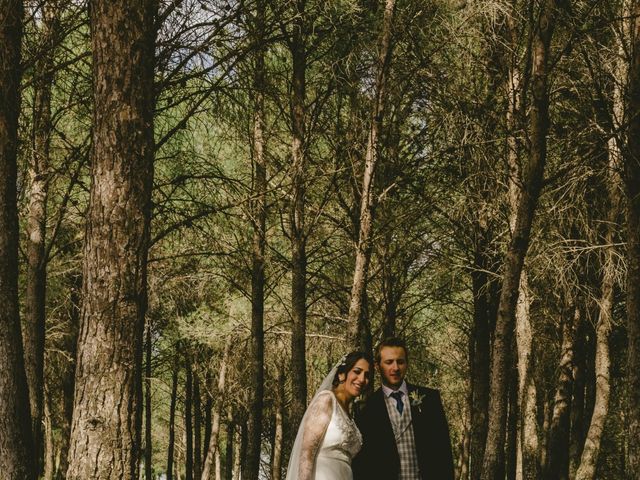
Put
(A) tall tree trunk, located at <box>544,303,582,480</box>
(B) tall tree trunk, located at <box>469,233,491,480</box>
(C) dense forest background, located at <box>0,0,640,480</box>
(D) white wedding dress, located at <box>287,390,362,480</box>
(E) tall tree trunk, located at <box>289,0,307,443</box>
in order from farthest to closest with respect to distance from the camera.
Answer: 1. (A) tall tree trunk, located at <box>544,303,582,480</box>
2. (B) tall tree trunk, located at <box>469,233,491,480</box>
3. (E) tall tree trunk, located at <box>289,0,307,443</box>
4. (C) dense forest background, located at <box>0,0,640,480</box>
5. (D) white wedding dress, located at <box>287,390,362,480</box>

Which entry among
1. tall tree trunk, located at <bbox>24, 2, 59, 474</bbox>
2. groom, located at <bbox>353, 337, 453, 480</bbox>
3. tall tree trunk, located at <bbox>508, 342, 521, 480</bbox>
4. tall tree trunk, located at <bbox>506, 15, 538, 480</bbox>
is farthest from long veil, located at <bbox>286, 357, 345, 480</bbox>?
tall tree trunk, located at <bbox>508, 342, 521, 480</bbox>

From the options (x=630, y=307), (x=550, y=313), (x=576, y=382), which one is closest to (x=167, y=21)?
(x=630, y=307)

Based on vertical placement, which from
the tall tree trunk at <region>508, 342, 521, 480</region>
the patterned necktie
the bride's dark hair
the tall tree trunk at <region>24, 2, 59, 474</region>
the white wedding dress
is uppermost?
the tall tree trunk at <region>24, 2, 59, 474</region>

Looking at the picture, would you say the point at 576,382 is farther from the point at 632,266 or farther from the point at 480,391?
the point at 632,266

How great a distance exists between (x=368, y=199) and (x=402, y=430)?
4.73 m

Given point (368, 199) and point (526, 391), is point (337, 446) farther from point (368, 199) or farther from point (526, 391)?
point (526, 391)

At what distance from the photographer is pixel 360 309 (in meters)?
9.91

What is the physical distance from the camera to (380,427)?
18.5 feet

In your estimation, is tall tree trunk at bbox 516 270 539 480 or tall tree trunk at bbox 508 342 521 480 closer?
tall tree trunk at bbox 516 270 539 480

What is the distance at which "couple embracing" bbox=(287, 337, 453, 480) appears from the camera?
544cm

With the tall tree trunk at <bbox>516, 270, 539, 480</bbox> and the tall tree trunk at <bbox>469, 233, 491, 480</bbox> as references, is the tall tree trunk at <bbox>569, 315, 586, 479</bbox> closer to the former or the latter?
the tall tree trunk at <bbox>469, 233, 491, 480</bbox>

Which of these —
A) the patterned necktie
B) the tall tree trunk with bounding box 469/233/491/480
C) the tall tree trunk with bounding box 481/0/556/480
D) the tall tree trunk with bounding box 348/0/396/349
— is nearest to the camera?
the patterned necktie

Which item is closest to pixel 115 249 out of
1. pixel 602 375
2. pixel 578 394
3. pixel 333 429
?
pixel 333 429

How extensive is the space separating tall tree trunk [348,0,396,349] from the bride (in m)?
4.28
